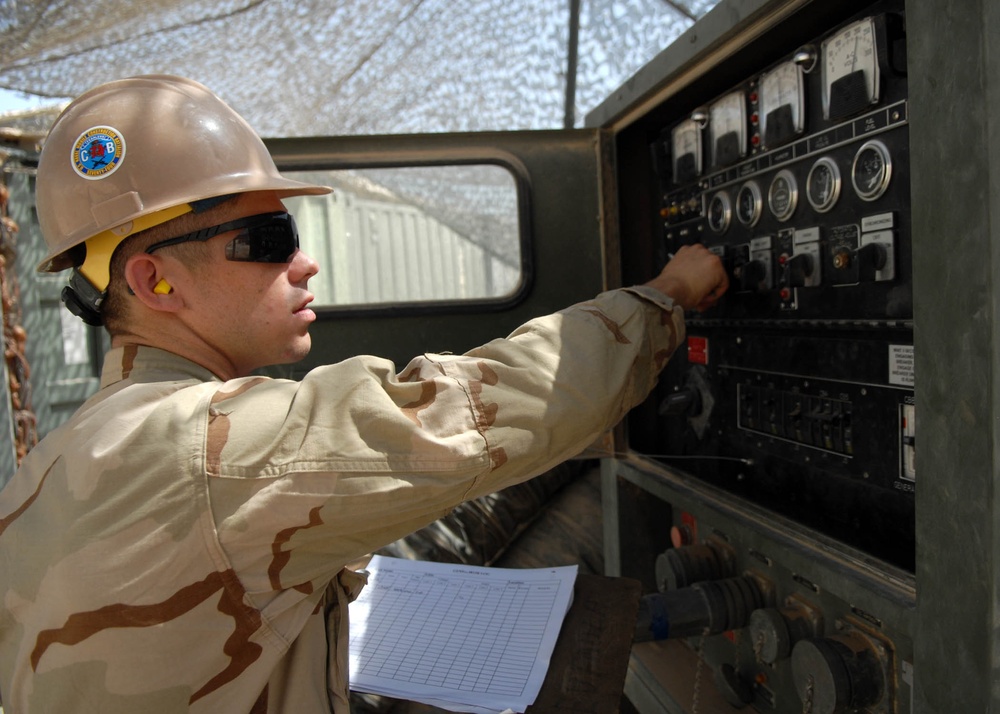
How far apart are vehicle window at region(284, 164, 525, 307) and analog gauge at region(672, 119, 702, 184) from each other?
476 mm

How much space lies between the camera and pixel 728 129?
55.6 inches

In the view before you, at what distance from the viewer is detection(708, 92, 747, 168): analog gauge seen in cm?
137

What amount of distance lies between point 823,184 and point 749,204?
214 mm

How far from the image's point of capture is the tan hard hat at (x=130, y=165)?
3.21ft

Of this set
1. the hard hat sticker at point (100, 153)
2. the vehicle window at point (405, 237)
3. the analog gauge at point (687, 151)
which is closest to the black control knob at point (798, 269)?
the analog gauge at point (687, 151)

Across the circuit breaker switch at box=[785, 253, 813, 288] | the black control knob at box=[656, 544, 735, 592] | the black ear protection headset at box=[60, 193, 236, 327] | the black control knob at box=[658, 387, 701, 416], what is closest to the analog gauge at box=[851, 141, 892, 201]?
the circuit breaker switch at box=[785, 253, 813, 288]

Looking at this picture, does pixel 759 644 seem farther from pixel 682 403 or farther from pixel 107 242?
pixel 107 242

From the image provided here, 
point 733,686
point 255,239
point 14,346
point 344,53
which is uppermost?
point 344,53

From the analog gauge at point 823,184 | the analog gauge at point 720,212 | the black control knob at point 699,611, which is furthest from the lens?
the analog gauge at point 720,212

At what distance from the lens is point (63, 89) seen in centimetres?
336

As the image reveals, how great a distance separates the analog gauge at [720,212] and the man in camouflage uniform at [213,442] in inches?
18.9

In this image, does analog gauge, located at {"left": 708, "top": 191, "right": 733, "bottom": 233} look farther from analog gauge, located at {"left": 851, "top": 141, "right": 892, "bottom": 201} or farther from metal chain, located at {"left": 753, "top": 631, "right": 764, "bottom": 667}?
metal chain, located at {"left": 753, "top": 631, "right": 764, "bottom": 667}

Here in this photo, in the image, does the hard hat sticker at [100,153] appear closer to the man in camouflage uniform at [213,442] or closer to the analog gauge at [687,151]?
the man in camouflage uniform at [213,442]

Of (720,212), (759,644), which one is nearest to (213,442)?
(759,644)
